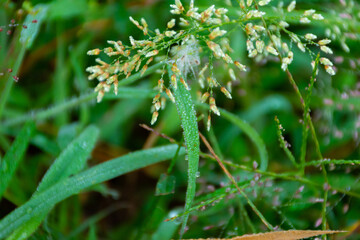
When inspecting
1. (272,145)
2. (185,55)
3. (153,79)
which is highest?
(185,55)

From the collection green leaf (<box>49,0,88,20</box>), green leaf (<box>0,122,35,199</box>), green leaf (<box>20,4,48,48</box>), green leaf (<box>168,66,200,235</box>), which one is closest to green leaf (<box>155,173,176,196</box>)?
green leaf (<box>168,66,200,235</box>)

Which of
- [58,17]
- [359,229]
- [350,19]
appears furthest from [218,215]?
[58,17]

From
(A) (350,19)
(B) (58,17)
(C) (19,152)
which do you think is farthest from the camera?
(B) (58,17)

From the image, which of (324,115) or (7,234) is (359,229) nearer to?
(324,115)

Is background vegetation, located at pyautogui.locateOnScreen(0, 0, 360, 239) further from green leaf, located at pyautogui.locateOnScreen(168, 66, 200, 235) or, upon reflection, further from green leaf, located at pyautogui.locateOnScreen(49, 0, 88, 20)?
green leaf, located at pyautogui.locateOnScreen(168, 66, 200, 235)

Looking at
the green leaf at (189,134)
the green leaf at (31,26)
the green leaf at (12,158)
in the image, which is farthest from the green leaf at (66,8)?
the green leaf at (189,134)

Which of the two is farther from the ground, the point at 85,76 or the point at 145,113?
the point at 85,76
